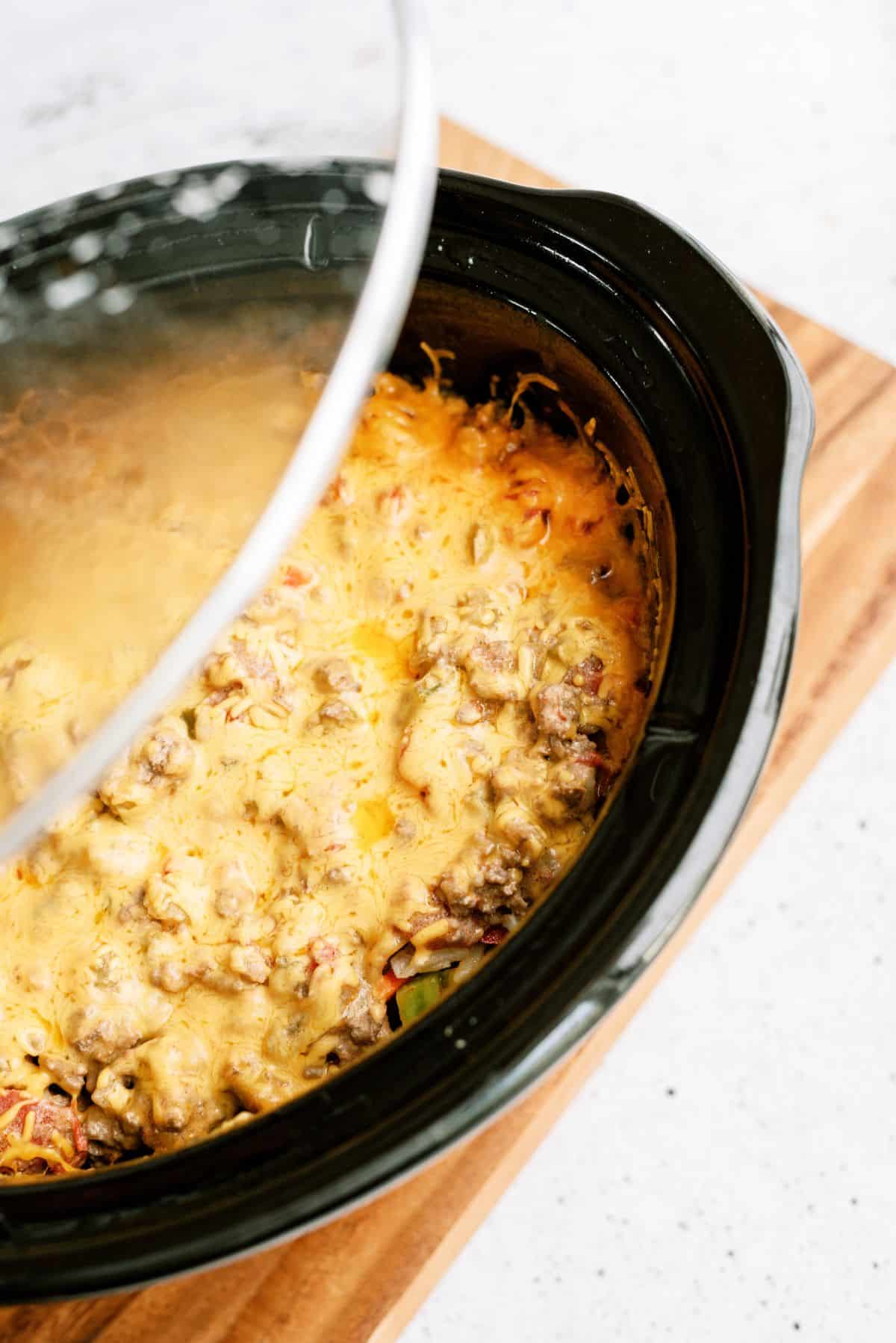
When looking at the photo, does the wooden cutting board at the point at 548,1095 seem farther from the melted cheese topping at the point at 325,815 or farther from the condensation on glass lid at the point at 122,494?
the condensation on glass lid at the point at 122,494

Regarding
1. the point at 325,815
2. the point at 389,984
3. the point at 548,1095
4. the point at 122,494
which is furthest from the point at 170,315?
the point at 548,1095

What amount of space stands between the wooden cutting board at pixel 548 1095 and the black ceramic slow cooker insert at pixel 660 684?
167 mm

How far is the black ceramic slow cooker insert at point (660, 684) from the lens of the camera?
2.41ft

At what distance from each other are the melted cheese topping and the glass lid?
123 mm

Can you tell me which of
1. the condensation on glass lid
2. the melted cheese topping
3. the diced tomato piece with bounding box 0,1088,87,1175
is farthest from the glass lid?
the diced tomato piece with bounding box 0,1088,87,1175

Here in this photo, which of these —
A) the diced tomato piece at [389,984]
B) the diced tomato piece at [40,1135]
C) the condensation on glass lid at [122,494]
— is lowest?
the diced tomato piece at [40,1135]

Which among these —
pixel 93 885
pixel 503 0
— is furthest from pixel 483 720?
pixel 503 0

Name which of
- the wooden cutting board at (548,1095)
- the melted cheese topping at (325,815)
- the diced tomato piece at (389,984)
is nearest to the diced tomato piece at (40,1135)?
the melted cheese topping at (325,815)

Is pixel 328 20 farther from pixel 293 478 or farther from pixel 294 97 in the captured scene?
pixel 293 478

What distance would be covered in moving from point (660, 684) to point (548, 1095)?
15.7 inches

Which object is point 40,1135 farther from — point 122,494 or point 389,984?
point 122,494

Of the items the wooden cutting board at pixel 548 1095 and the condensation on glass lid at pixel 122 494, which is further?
the wooden cutting board at pixel 548 1095

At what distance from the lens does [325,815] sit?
980 mm

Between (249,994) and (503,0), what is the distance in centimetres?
190
